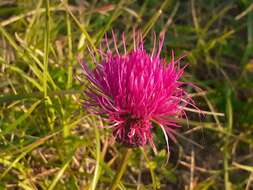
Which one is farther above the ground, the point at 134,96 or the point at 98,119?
the point at 134,96

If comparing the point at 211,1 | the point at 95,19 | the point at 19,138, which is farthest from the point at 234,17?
the point at 19,138

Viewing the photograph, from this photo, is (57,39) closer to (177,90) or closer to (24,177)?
(24,177)

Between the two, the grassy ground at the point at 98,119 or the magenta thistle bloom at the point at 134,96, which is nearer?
the magenta thistle bloom at the point at 134,96

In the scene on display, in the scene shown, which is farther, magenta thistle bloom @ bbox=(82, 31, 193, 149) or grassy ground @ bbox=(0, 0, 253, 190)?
grassy ground @ bbox=(0, 0, 253, 190)

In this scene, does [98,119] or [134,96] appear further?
[98,119]
